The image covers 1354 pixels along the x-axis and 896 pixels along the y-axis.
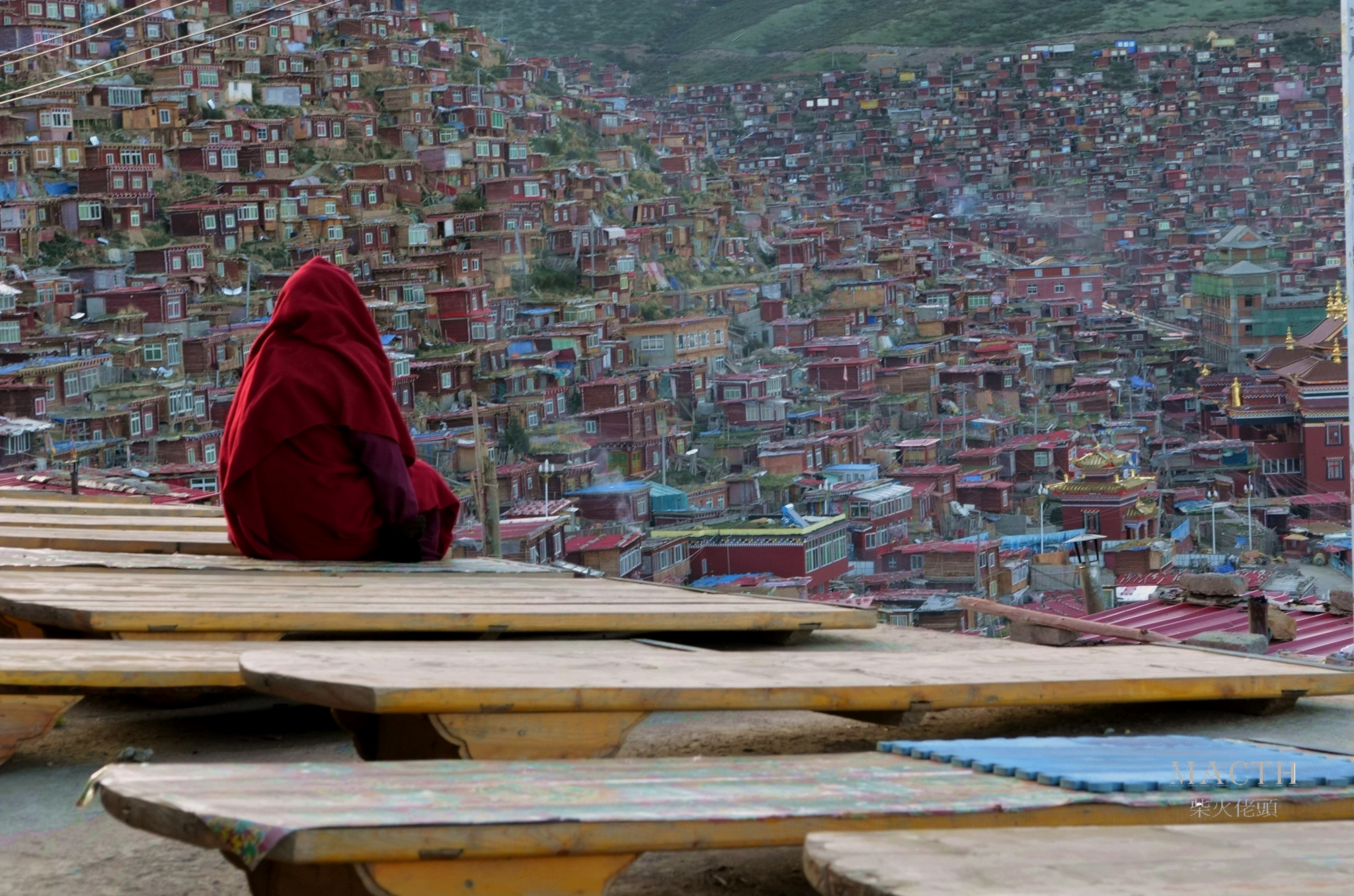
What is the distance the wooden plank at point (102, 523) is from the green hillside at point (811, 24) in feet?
151

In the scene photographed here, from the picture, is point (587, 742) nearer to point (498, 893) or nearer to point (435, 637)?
point (498, 893)

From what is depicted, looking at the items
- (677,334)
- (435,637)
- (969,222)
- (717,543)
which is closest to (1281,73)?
(969,222)

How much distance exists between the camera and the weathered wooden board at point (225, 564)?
2.04 m

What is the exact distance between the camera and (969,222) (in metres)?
42.2

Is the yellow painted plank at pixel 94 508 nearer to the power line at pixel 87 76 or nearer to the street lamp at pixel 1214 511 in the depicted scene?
the power line at pixel 87 76

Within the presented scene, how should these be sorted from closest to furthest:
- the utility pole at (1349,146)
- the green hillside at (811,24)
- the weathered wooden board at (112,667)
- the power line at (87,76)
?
the weathered wooden board at (112,667)
the utility pole at (1349,146)
the power line at (87,76)
the green hillside at (811,24)

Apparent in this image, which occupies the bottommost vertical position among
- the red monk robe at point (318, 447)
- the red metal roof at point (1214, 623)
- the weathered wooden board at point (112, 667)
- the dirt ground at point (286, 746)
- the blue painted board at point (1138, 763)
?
the red metal roof at point (1214, 623)

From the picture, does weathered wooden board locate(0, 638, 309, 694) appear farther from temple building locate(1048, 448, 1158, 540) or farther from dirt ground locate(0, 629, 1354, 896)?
temple building locate(1048, 448, 1158, 540)

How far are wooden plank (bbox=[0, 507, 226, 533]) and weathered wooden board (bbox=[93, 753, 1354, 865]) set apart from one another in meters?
1.51

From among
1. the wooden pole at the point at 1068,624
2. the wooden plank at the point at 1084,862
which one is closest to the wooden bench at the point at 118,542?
the wooden pole at the point at 1068,624

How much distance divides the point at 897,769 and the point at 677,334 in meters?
23.5

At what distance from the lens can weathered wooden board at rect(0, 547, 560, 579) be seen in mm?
2045

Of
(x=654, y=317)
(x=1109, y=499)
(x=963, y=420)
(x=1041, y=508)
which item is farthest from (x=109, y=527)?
(x=654, y=317)

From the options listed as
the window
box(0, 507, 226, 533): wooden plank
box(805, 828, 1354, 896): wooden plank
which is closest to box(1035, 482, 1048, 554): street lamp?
the window
